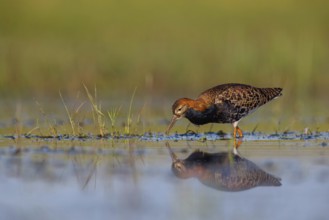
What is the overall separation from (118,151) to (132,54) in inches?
376

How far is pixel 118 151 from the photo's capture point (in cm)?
1116

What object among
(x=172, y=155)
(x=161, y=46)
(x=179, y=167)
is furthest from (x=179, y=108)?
(x=161, y=46)

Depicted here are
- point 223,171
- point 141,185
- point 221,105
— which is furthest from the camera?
point 221,105

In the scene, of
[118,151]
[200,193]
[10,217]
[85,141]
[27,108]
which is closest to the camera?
[10,217]

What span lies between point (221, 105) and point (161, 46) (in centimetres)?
802

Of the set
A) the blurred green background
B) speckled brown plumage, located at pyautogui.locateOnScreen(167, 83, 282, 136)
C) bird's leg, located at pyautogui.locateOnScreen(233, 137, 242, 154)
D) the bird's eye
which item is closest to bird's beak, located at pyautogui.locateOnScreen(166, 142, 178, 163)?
the bird's eye

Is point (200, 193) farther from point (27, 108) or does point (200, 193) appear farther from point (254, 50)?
point (254, 50)

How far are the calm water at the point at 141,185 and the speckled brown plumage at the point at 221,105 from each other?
1127 millimetres

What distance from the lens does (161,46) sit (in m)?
21.2

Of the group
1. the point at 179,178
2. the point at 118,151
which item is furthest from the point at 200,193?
the point at 118,151

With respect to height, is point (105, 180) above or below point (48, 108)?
above

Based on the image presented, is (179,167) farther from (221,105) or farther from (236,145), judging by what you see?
(221,105)

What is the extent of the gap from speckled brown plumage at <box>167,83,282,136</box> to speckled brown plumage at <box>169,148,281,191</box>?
2116 millimetres

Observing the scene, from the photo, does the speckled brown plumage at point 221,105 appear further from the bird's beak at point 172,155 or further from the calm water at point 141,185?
the bird's beak at point 172,155
